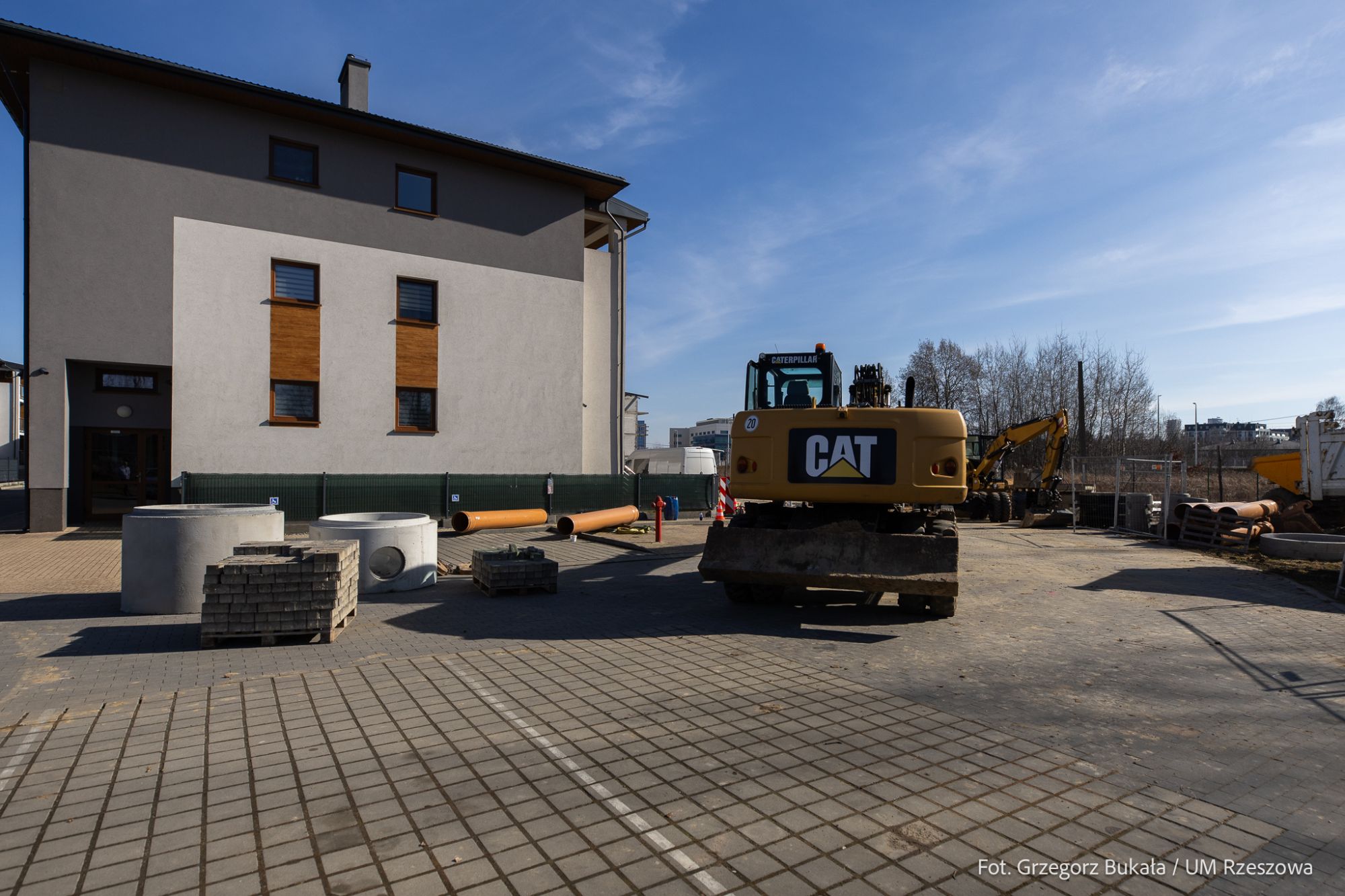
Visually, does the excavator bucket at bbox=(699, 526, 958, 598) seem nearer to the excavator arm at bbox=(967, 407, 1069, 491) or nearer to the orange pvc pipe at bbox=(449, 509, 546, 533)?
the orange pvc pipe at bbox=(449, 509, 546, 533)

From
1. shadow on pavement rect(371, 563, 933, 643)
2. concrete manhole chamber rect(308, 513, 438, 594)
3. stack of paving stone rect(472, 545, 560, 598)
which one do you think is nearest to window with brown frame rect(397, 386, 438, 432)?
concrete manhole chamber rect(308, 513, 438, 594)

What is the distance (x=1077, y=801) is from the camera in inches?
151

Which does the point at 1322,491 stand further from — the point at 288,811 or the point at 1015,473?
the point at 288,811

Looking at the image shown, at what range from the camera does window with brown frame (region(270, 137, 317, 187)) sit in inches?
752

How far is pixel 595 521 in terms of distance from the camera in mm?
17375

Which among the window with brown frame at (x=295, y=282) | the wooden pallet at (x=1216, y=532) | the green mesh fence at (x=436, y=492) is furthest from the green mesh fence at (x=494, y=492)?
the wooden pallet at (x=1216, y=532)

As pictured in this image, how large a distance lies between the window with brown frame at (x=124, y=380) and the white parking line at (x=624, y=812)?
17845 mm

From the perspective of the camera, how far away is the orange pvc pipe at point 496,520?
56.9 ft

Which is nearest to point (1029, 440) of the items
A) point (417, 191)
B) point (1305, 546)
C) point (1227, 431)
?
point (1305, 546)

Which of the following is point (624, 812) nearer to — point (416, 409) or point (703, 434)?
point (416, 409)

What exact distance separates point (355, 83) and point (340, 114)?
12.5 feet

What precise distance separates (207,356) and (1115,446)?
49091 mm

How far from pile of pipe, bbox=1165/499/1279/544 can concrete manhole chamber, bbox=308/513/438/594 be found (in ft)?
53.6

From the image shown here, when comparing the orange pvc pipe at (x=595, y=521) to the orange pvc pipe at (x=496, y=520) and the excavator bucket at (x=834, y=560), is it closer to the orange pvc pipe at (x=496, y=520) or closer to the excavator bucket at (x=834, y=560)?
the orange pvc pipe at (x=496, y=520)
